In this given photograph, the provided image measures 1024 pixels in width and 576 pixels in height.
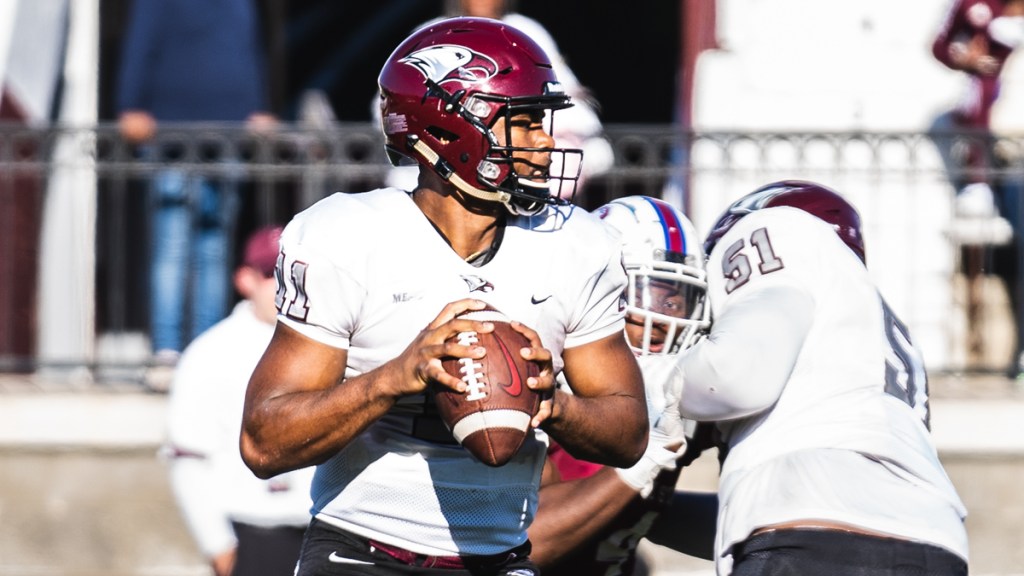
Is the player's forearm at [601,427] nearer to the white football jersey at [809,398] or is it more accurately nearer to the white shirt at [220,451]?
the white football jersey at [809,398]

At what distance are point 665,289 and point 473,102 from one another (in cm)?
100

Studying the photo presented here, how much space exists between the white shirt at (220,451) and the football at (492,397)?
3061 mm

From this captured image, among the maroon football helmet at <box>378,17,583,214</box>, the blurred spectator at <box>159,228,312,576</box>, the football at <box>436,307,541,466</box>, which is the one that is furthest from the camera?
the blurred spectator at <box>159,228,312,576</box>

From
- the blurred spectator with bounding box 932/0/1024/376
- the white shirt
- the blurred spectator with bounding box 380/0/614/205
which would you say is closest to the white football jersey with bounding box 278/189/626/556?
the white shirt

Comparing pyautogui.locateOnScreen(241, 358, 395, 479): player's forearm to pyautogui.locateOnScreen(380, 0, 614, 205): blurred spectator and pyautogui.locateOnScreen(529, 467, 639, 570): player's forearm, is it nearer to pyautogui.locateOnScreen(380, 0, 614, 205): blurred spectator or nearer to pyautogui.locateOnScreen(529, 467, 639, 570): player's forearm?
pyautogui.locateOnScreen(529, 467, 639, 570): player's forearm

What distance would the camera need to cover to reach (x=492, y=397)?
306 cm

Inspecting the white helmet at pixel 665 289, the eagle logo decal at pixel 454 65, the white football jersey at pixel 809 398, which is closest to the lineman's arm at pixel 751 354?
the white football jersey at pixel 809 398

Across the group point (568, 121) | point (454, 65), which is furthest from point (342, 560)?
point (568, 121)

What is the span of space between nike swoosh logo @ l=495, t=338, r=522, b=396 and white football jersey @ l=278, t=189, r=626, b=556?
27cm

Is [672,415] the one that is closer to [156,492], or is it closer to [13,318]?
[156,492]

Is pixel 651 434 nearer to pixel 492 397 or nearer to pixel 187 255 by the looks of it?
pixel 492 397

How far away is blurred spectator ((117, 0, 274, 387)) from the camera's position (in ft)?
27.9

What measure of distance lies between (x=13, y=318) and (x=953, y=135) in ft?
17.2

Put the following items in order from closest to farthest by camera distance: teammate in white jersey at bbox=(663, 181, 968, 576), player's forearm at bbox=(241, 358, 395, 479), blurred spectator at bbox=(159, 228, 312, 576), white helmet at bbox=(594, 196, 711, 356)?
1. player's forearm at bbox=(241, 358, 395, 479)
2. teammate in white jersey at bbox=(663, 181, 968, 576)
3. white helmet at bbox=(594, 196, 711, 356)
4. blurred spectator at bbox=(159, 228, 312, 576)
